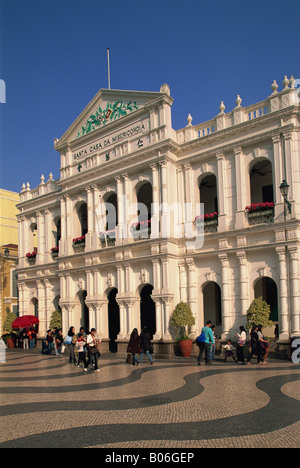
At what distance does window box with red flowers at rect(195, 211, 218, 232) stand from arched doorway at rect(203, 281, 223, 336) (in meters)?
4.84

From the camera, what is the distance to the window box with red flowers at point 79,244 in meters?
29.4

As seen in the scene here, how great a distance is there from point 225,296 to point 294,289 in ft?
12.1

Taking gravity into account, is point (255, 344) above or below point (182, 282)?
below

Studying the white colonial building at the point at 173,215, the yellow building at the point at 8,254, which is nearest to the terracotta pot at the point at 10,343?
the yellow building at the point at 8,254

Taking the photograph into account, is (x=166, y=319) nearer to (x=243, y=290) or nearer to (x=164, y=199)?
(x=243, y=290)

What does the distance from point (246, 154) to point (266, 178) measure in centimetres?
396

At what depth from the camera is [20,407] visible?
36.2ft

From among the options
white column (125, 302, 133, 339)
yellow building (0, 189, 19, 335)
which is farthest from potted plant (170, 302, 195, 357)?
yellow building (0, 189, 19, 335)

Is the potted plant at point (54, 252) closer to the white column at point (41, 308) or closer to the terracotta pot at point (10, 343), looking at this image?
the white column at point (41, 308)

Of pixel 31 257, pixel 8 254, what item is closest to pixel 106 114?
pixel 31 257

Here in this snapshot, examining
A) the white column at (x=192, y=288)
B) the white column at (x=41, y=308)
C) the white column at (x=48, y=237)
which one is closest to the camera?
the white column at (x=192, y=288)

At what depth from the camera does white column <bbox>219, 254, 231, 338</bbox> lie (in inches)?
874

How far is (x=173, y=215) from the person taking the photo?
81.2 ft

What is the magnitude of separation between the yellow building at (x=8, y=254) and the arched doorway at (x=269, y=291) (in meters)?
21.2
